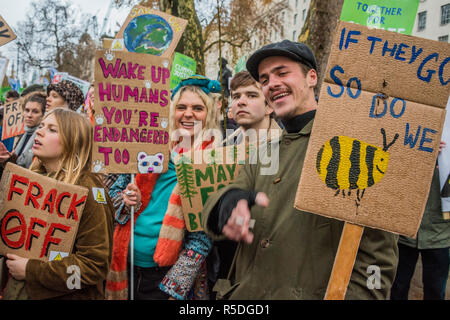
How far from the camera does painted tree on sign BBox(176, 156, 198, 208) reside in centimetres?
211

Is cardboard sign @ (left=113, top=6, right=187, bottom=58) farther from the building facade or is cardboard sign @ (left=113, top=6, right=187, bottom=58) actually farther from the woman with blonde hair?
the building facade

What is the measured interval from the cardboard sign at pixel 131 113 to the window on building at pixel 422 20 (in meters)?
36.4

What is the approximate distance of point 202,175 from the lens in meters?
2.14

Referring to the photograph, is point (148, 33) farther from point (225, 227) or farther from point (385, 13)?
point (225, 227)

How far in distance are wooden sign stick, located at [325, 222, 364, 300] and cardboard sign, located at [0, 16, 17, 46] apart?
276 centimetres

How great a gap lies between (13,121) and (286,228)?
3465 millimetres

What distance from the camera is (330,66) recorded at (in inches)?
50.2

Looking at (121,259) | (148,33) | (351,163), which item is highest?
(148,33)

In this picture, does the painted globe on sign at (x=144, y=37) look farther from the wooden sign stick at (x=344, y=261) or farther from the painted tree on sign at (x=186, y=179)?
the wooden sign stick at (x=344, y=261)

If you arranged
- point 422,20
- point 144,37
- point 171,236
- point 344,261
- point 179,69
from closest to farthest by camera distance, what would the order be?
point 344,261 → point 171,236 → point 144,37 → point 179,69 → point 422,20

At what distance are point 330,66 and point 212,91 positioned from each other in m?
1.49

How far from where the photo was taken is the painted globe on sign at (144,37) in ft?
9.74

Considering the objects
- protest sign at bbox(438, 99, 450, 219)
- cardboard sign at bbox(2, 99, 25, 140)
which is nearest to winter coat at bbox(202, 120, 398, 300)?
protest sign at bbox(438, 99, 450, 219)

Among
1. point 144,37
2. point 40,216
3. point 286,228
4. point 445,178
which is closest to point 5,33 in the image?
point 144,37
